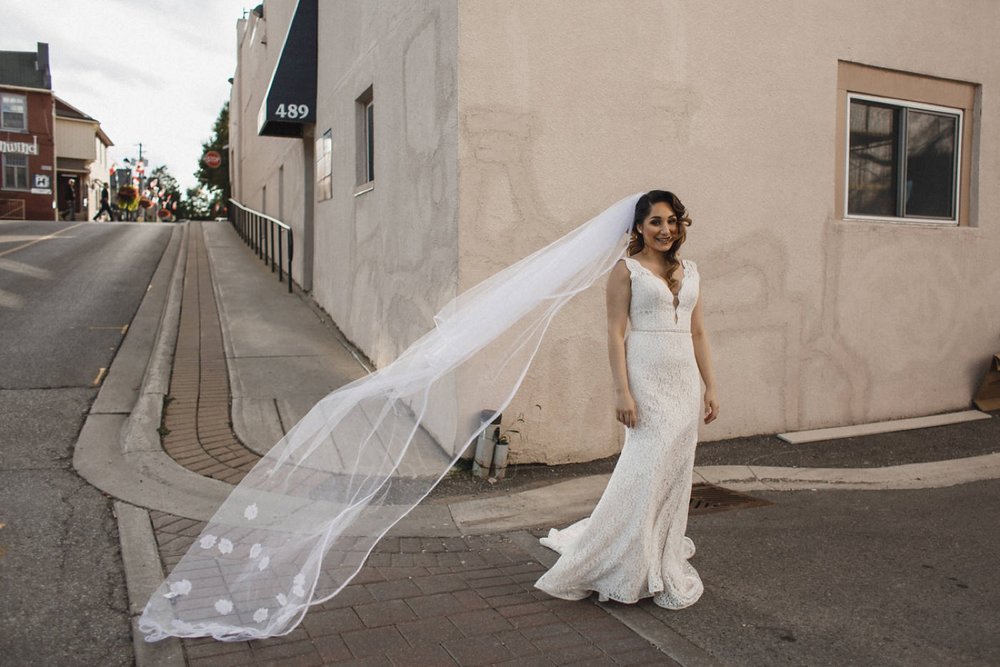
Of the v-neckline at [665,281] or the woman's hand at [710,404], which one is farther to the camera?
the woman's hand at [710,404]

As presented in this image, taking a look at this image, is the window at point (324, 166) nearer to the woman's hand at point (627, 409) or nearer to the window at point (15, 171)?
the woman's hand at point (627, 409)

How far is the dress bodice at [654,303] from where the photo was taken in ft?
12.5

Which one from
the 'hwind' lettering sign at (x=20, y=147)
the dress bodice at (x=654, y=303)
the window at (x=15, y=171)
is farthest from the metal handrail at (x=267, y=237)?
the 'hwind' lettering sign at (x=20, y=147)

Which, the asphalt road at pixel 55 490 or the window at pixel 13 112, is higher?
the window at pixel 13 112

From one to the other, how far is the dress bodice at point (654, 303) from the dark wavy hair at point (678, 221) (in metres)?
0.07

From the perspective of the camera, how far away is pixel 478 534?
4.81m

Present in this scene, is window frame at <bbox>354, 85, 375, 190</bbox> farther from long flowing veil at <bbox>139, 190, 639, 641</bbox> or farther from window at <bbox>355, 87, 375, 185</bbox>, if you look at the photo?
long flowing veil at <bbox>139, 190, 639, 641</bbox>

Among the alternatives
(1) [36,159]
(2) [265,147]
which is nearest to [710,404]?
(2) [265,147]

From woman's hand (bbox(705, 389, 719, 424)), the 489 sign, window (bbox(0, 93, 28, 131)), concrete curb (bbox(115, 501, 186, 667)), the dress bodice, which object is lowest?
concrete curb (bbox(115, 501, 186, 667))

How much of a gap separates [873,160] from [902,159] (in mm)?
399

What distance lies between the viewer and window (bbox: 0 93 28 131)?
160 ft

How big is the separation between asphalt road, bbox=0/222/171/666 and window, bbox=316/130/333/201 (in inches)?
122

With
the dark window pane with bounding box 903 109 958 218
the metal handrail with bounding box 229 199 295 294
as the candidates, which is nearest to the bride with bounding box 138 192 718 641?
the dark window pane with bounding box 903 109 958 218

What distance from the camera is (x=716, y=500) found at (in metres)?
5.54
